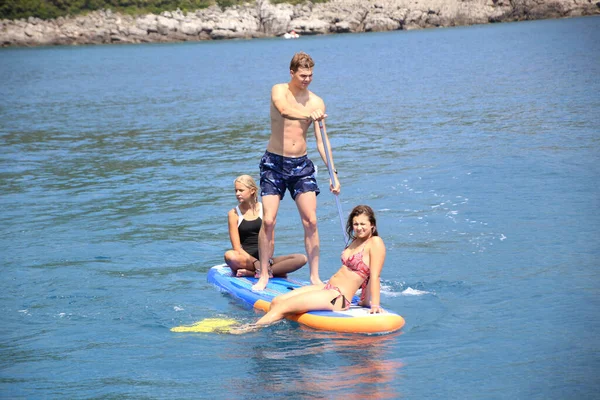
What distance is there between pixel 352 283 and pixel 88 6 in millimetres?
114273

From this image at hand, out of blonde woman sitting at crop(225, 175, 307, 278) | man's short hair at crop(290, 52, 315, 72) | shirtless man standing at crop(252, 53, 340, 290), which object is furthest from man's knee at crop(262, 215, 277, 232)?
man's short hair at crop(290, 52, 315, 72)

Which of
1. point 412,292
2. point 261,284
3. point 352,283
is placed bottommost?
point 412,292

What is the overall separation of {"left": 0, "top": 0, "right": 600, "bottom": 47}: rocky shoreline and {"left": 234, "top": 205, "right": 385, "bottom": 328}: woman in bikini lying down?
102 meters

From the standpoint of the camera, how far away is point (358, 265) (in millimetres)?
8344

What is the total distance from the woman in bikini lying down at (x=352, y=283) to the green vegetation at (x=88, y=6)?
108 metres

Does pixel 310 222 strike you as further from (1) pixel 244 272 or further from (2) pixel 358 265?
(1) pixel 244 272

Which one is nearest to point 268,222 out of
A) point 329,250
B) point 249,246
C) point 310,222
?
point 310,222

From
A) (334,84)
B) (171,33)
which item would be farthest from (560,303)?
(171,33)

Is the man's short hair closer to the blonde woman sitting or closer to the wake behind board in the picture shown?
the blonde woman sitting

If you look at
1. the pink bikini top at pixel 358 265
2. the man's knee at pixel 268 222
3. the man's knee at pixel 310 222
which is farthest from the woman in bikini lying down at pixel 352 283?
the man's knee at pixel 268 222

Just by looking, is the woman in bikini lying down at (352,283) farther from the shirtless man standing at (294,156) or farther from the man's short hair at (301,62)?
the man's short hair at (301,62)

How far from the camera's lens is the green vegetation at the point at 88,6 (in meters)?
109

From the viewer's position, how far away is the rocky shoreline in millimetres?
106375

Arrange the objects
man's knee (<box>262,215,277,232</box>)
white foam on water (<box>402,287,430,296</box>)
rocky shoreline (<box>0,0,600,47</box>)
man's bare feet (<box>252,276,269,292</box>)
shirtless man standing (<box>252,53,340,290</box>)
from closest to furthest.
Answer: shirtless man standing (<box>252,53,340,290</box>)
man's knee (<box>262,215,277,232</box>)
man's bare feet (<box>252,276,269,292</box>)
white foam on water (<box>402,287,430,296</box>)
rocky shoreline (<box>0,0,600,47</box>)
